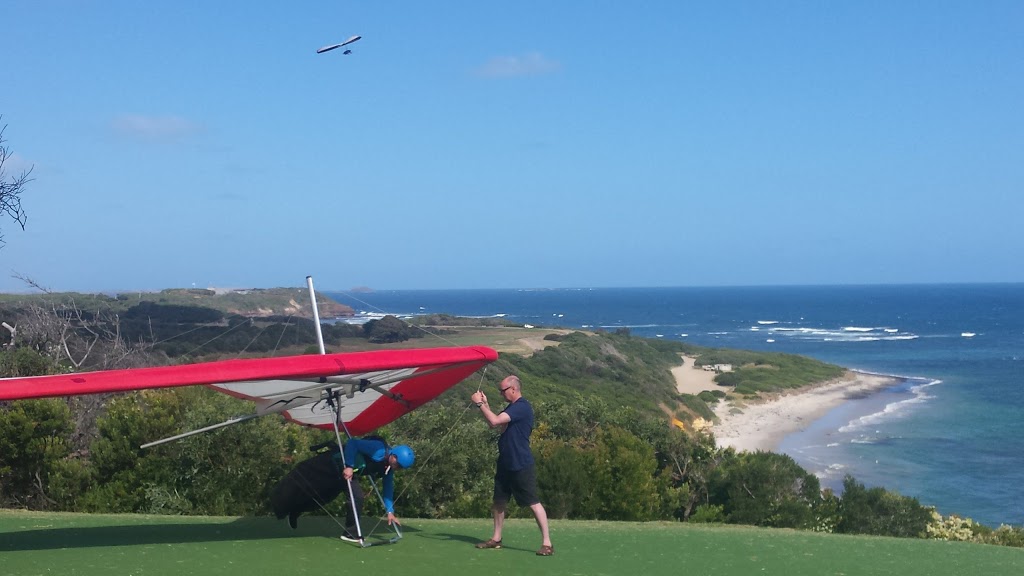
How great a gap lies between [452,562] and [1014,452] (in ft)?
160

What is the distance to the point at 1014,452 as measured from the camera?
4975 cm

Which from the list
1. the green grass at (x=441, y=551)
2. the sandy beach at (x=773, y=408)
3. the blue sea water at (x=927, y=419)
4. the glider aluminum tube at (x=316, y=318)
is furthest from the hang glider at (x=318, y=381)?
the sandy beach at (x=773, y=408)

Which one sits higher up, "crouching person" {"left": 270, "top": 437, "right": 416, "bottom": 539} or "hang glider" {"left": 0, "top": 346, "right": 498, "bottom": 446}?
"hang glider" {"left": 0, "top": 346, "right": 498, "bottom": 446}

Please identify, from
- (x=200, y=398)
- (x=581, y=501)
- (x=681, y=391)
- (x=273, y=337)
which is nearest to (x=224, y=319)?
(x=273, y=337)

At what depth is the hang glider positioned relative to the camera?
27.7 ft

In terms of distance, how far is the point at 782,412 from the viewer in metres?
62.9

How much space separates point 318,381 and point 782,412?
187 ft

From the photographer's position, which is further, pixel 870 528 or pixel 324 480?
pixel 870 528

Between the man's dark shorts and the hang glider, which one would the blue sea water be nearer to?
the hang glider

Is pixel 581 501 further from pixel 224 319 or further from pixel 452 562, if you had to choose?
pixel 224 319

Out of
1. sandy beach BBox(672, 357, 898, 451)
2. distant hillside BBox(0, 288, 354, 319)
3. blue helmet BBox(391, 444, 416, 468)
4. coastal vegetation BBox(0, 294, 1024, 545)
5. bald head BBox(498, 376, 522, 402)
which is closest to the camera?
bald head BBox(498, 376, 522, 402)

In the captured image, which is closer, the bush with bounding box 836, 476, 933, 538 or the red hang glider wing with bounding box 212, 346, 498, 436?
the red hang glider wing with bounding box 212, 346, 498, 436

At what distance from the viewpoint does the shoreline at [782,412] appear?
52156 millimetres

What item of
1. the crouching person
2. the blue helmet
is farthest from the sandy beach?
the blue helmet
